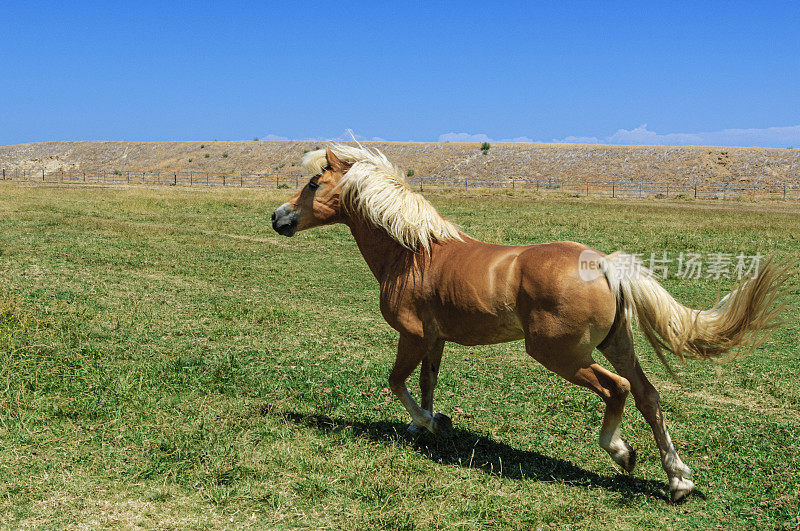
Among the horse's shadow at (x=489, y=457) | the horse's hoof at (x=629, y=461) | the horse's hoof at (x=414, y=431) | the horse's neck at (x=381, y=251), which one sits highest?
the horse's neck at (x=381, y=251)

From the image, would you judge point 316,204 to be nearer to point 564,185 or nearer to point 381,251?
point 381,251

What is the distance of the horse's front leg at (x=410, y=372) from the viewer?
4941mm

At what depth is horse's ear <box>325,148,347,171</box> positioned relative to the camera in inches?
214

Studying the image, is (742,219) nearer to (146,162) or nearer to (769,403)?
(769,403)

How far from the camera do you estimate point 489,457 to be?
5086 mm

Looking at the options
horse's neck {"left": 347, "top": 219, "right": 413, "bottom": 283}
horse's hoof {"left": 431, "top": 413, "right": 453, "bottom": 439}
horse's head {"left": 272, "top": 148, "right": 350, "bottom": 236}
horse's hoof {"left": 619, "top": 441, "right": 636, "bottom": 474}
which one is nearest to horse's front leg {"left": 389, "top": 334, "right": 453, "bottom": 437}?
horse's hoof {"left": 431, "top": 413, "right": 453, "bottom": 439}

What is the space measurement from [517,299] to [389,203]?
4.81 ft

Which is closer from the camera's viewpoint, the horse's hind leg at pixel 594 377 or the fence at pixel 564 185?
the horse's hind leg at pixel 594 377

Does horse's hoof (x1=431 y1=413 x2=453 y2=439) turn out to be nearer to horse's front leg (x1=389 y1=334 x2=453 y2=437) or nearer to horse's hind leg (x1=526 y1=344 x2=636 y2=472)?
horse's front leg (x1=389 y1=334 x2=453 y2=437)

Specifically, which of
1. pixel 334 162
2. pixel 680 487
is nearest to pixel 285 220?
pixel 334 162

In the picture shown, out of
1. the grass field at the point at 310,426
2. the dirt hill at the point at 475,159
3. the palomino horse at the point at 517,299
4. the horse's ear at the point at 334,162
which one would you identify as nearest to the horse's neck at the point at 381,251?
the palomino horse at the point at 517,299

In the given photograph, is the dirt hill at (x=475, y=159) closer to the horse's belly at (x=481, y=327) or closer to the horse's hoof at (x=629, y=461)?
the horse's belly at (x=481, y=327)

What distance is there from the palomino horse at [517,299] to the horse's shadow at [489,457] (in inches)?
7.8

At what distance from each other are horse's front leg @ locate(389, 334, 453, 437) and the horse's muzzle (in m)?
1.49
